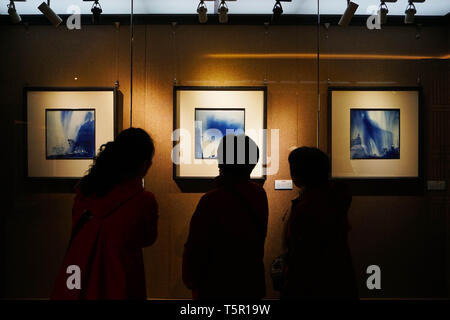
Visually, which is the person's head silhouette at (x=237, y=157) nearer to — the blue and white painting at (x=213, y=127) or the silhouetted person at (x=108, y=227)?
the silhouetted person at (x=108, y=227)

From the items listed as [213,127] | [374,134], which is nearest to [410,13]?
[374,134]

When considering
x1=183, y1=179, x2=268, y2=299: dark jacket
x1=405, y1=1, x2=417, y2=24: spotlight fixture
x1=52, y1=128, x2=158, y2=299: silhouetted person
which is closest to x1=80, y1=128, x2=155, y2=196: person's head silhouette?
x1=52, y1=128, x2=158, y2=299: silhouetted person

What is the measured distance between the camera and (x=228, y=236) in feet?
4.77

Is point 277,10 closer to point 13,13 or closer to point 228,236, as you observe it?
point 228,236

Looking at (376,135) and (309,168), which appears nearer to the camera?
(309,168)

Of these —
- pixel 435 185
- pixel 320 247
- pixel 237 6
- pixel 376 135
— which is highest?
pixel 237 6

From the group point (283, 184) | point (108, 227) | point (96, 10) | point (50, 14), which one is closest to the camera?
point (108, 227)

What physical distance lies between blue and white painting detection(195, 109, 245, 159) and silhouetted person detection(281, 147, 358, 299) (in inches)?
29.0

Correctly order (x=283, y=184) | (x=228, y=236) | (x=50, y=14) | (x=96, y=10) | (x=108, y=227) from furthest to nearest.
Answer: (x=283, y=184) < (x=96, y=10) < (x=50, y=14) < (x=228, y=236) < (x=108, y=227)

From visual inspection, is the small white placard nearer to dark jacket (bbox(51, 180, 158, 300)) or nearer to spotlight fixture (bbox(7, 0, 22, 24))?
dark jacket (bbox(51, 180, 158, 300))

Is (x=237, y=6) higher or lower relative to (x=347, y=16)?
higher

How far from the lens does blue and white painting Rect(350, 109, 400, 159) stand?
2.21m

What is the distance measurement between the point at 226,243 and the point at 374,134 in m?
1.48

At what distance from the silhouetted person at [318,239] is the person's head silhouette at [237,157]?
27 cm
